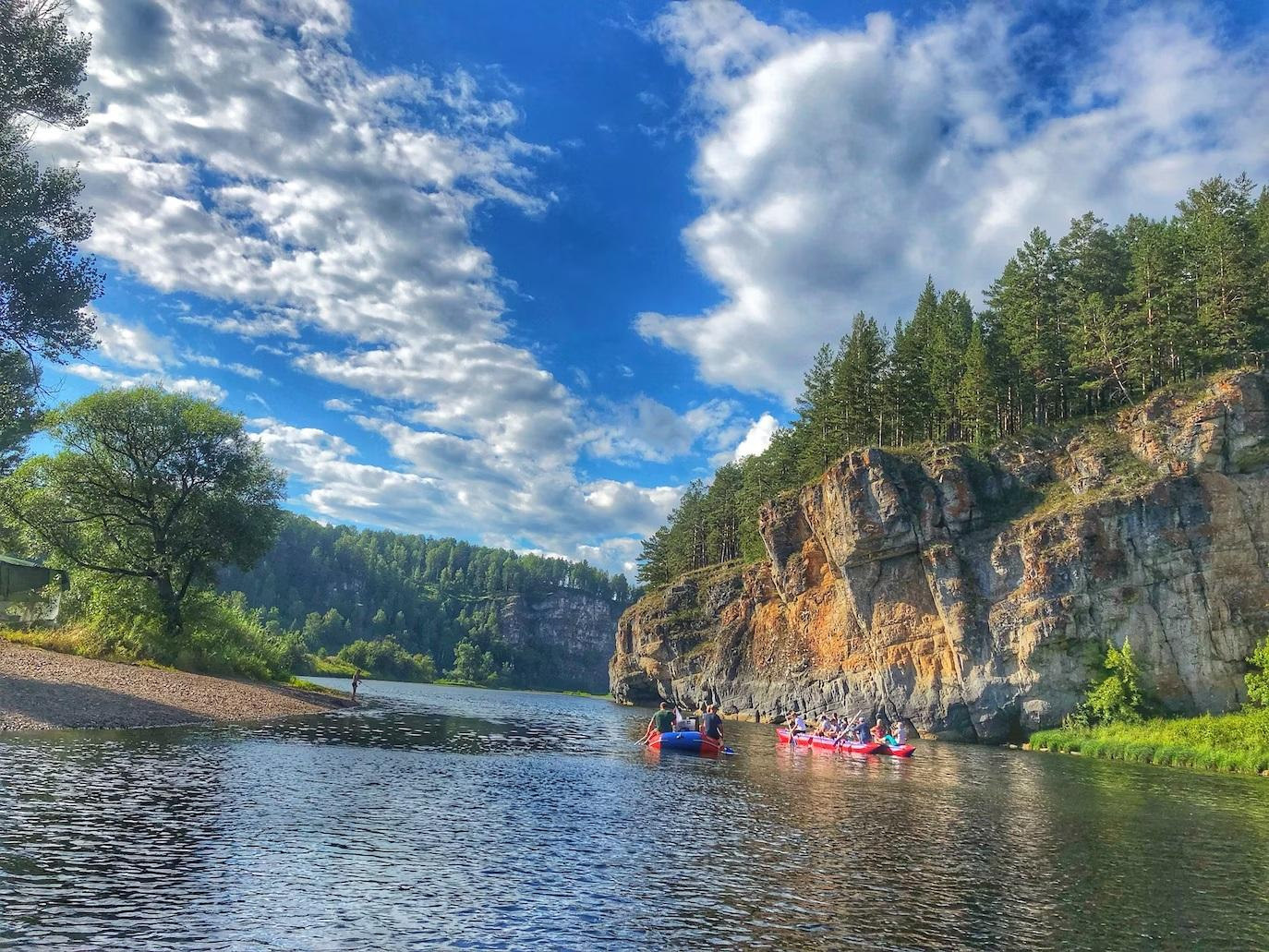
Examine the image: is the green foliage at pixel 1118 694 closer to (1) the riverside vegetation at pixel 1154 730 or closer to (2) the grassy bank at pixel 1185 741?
(1) the riverside vegetation at pixel 1154 730

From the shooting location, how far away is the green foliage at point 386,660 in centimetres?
17112

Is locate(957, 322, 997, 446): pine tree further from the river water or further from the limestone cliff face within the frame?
the river water

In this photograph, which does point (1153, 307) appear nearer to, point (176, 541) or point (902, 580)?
point (902, 580)

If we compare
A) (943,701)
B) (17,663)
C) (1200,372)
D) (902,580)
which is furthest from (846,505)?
(17,663)

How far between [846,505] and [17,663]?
58.8m

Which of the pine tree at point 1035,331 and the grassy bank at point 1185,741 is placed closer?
the grassy bank at point 1185,741

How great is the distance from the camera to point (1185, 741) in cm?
4603

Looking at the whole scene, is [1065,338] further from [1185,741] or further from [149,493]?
[149,493]

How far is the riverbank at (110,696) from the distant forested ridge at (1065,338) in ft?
200

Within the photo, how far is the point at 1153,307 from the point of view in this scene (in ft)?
206

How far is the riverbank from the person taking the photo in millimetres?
27578

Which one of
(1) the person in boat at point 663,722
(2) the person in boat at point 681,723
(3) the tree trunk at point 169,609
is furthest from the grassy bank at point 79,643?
(2) the person in boat at point 681,723

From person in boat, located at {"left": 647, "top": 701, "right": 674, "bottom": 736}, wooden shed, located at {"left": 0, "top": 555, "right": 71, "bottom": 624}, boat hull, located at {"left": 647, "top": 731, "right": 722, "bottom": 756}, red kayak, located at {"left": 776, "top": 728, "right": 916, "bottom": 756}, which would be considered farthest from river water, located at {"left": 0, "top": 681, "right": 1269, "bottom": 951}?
wooden shed, located at {"left": 0, "top": 555, "right": 71, "bottom": 624}

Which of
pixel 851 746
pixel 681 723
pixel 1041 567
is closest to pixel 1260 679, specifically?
pixel 1041 567
